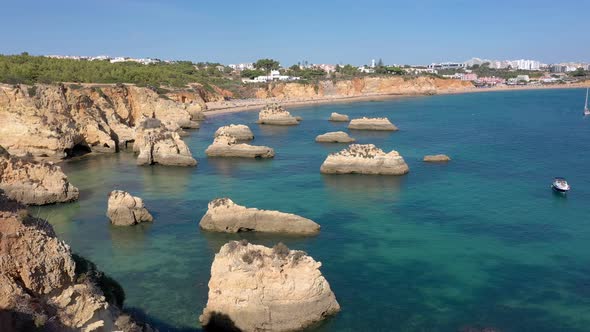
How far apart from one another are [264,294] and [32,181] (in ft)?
71.9

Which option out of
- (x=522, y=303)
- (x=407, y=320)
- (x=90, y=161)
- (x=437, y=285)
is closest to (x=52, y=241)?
(x=407, y=320)

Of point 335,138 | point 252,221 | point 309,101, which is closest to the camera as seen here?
point 252,221

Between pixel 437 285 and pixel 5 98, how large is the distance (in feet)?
138

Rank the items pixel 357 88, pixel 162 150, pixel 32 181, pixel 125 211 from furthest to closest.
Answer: pixel 357 88
pixel 162 150
pixel 32 181
pixel 125 211

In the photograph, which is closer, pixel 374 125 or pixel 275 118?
pixel 374 125

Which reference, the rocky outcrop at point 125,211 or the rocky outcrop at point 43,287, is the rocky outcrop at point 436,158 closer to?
the rocky outcrop at point 125,211

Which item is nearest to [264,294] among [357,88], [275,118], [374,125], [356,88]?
[374,125]

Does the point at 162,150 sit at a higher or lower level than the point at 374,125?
higher

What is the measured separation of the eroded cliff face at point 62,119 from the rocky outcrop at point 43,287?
119 ft

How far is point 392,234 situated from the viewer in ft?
91.7

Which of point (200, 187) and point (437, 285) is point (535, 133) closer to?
point (200, 187)

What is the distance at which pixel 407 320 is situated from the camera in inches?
731

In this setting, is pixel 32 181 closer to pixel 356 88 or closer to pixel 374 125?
pixel 374 125

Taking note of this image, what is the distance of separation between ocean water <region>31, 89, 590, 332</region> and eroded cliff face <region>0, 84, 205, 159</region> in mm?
2913
